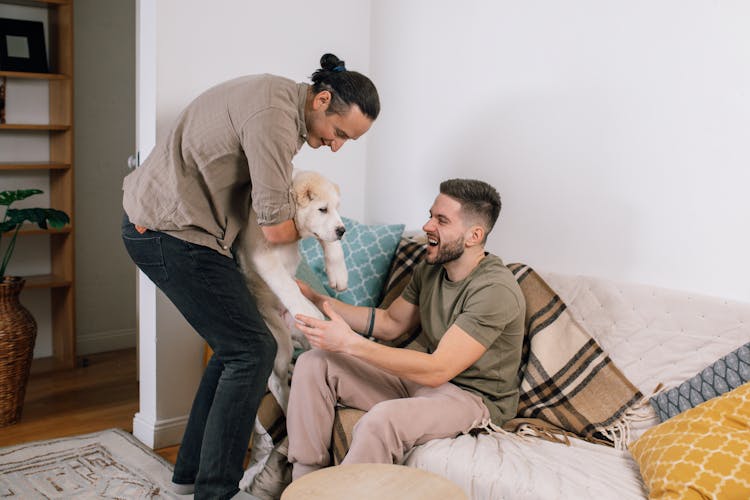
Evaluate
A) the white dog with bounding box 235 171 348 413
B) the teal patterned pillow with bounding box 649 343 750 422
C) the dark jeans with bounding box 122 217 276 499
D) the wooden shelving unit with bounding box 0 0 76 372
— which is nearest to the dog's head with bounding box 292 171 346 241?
the white dog with bounding box 235 171 348 413

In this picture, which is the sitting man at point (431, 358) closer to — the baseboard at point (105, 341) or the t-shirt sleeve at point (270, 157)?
the t-shirt sleeve at point (270, 157)

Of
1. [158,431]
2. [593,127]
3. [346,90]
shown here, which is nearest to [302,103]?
[346,90]

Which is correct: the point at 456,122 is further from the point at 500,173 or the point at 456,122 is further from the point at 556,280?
the point at 556,280

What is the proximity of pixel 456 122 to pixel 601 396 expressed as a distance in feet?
4.08

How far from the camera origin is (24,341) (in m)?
2.86

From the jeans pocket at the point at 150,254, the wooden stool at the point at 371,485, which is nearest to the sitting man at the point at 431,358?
the wooden stool at the point at 371,485

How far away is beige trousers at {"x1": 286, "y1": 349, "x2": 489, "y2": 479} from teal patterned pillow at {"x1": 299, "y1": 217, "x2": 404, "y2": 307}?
573 mm

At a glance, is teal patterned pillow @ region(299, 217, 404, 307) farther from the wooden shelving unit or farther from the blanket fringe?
the wooden shelving unit

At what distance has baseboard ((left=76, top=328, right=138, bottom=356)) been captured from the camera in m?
3.90

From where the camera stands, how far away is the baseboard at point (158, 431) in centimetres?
271

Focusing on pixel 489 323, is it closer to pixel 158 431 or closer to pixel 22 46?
pixel 158 431

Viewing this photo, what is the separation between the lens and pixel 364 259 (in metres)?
2.71

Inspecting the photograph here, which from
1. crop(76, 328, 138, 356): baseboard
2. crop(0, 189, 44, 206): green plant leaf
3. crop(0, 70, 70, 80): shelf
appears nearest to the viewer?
crop(0, 189, 44, 206): green plant leaf

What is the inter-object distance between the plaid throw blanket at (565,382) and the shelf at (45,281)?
235 cm
